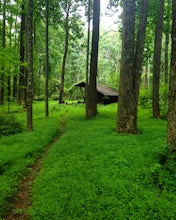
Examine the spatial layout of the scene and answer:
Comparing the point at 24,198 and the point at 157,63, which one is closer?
the point at 24,198

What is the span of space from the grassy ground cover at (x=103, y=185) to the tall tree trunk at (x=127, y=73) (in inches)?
76.7

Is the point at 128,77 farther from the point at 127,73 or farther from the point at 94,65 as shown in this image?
the point at 94,65

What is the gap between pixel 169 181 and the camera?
18.9 ft

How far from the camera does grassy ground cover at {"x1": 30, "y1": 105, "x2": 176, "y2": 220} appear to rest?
4.86 m

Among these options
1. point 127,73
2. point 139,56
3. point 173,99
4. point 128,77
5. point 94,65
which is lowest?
point 173,99

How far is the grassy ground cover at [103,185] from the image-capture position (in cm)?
486

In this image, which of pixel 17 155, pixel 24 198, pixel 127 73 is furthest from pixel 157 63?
pixel 24 198

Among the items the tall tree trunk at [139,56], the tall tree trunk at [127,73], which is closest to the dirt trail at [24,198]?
the tall tree trunk at [127,73]

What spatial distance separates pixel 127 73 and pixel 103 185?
631cm

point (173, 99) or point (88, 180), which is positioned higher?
point (173, 99)

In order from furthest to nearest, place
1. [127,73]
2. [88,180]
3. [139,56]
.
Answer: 1. [139,56]
2. [127,73]
3. [88,180]

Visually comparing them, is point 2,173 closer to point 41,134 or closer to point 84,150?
point 84,150

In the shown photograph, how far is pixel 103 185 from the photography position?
5863mm

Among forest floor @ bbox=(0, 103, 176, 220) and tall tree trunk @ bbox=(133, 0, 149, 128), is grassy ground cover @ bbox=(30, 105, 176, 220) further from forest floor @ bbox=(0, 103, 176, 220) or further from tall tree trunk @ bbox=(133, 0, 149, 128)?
tall tree trunk @ bbox=(133, 0, 149, 128)
